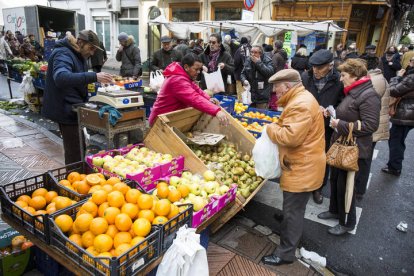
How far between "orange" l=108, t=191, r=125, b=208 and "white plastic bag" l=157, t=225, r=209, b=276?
52cm

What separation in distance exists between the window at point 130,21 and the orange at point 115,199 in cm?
1887

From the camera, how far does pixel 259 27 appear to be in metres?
10.8

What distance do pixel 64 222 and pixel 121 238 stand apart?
414 mm

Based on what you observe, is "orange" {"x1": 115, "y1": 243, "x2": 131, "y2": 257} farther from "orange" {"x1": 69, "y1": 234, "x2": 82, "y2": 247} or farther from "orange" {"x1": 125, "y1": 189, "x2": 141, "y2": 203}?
"orange" {"x1": 125, "y1": 189, "x2": 141, "y2": 203}

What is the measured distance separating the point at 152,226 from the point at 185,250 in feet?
1.03

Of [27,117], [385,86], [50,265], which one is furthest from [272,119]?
[27,117]

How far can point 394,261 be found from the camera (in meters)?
3.40

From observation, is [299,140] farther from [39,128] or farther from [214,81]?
[39,128]

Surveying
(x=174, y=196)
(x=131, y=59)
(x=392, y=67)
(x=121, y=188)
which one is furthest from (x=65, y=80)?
(x=392, y=67)

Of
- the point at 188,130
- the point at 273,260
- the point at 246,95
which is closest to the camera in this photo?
the point at 273,260

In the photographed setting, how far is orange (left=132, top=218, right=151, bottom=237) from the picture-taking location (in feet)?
7.04

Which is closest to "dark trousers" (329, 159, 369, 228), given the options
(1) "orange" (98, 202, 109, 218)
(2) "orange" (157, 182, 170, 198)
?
(2) "orange" (157, 182, 170, 198)

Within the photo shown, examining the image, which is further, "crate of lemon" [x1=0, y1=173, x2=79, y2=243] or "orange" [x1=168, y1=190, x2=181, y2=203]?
"orange" [x1=168, y1=190, x2=181, y2=203]

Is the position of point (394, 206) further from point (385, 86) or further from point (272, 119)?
point (272, 119)
